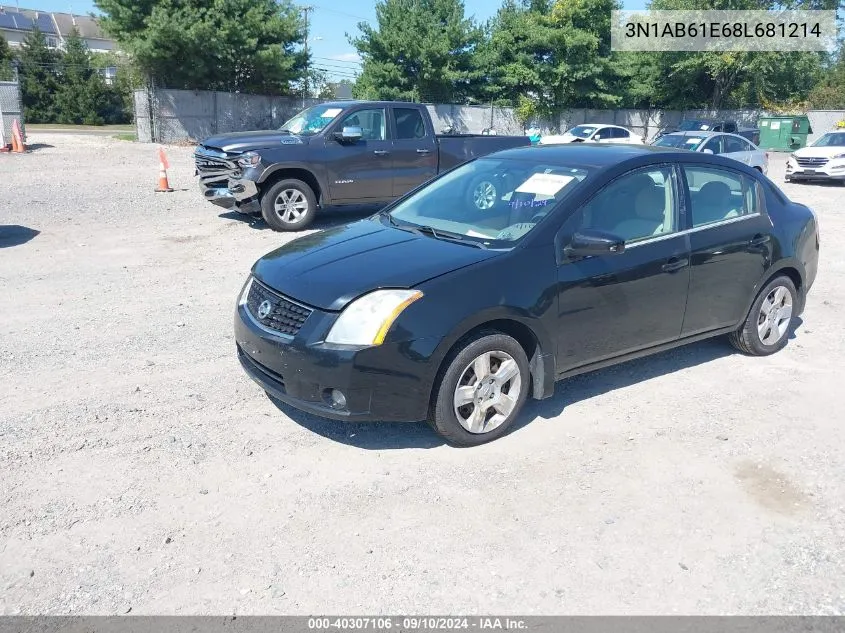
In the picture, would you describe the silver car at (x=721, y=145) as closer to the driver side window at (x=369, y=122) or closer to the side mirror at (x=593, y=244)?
the driver side window at (x=369, y=122)

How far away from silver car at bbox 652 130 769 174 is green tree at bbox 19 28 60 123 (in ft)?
141

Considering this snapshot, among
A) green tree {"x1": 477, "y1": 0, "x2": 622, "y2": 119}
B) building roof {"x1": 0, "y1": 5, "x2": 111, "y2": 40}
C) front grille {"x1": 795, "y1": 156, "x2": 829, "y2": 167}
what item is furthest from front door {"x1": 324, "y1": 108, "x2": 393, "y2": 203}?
building roof {"x1": 0, "y1": 5, "x2": 111, "y2": 40}

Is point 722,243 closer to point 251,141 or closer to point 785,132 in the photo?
point 251,141

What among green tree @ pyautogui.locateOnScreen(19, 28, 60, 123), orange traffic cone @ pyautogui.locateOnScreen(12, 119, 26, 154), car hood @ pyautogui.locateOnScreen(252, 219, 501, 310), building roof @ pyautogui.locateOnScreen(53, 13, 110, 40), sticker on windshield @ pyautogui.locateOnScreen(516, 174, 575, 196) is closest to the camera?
car hood @ pyautogui.locateOnScreen(252, 219, 501, 310)

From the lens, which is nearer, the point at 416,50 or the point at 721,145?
the point at 721,145

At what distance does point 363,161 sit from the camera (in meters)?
11.2

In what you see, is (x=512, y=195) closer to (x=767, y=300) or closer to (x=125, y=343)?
(x=767, y=300)

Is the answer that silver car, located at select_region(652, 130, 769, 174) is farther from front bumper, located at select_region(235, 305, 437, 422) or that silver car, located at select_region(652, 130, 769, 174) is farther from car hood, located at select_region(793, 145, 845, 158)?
front bumper, located at select_region(235, 305, 437, 422)

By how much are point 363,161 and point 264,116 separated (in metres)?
23.3

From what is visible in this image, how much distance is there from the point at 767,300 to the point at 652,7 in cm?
4416

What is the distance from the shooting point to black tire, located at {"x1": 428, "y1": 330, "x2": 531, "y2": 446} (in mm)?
4102

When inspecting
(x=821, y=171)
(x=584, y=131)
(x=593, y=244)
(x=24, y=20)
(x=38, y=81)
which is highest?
(x=24, y=20)

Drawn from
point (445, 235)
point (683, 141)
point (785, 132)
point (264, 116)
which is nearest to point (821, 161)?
point (683, 141)

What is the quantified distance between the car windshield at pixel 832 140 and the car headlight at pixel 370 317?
1985 cm
